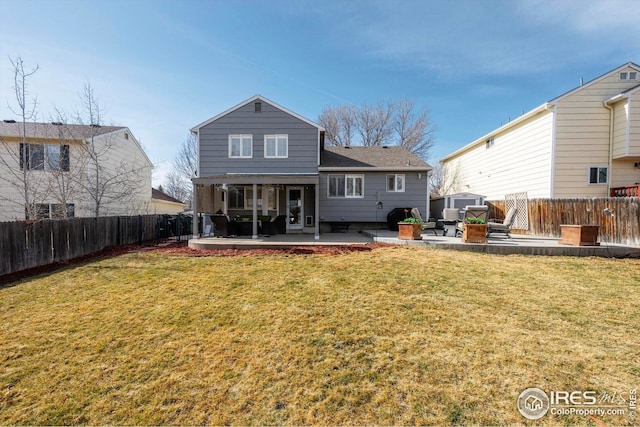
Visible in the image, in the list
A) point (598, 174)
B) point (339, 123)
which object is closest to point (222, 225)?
point (598, 174)

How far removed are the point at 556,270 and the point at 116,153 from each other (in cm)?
2089

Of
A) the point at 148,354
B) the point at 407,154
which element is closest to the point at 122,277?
the point at 148,354

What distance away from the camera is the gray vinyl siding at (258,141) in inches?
Result: 500

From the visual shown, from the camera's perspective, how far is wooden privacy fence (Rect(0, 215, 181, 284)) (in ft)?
21.1

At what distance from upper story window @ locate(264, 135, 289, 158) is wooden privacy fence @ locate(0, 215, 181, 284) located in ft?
21.2

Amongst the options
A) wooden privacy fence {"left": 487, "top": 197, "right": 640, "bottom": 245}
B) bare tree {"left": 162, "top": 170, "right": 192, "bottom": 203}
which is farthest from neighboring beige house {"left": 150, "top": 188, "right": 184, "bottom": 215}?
wooden privacy fence {"left": 487, "top": 197, "right": 640, "bottom": 245}

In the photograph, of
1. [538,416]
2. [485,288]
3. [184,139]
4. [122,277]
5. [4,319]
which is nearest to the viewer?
[538,416]

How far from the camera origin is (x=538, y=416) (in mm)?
2100

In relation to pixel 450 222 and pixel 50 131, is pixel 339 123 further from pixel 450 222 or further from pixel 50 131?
pixel 50 131

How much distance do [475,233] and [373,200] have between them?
584 centimetres

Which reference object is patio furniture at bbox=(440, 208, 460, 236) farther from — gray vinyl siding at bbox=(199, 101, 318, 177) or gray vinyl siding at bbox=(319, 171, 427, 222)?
gray vinyl siding at bbox=(199, 101, 318, 177)

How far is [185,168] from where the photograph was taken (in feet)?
97.2

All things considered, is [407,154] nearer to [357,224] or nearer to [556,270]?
[357,224]

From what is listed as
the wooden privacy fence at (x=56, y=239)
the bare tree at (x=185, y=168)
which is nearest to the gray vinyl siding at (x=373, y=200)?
the wooden privacy fence at (x=56, y=239)
